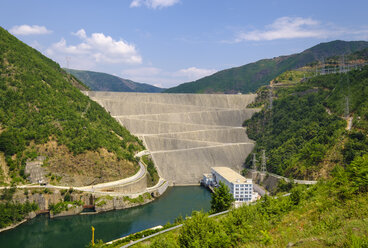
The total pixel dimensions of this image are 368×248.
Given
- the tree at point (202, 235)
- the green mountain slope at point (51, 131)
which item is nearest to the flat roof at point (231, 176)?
the green mountain slope at point (51, 131)

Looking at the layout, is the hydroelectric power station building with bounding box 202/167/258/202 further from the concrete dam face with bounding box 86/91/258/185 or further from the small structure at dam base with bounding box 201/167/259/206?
the concrete dam face with bounding box 86/91/258/185

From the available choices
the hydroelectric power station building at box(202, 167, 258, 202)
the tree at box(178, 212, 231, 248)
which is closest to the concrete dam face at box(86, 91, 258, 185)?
the hydroelectric power station building at box(202, 167, 258, 202)

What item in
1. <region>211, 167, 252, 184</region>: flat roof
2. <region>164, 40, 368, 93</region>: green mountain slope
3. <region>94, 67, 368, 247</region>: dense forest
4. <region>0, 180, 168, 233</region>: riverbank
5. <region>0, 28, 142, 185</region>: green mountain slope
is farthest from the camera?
<region>164, 40, 368, 93</region>: green mountain slope

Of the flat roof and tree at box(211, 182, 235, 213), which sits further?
the flat roof

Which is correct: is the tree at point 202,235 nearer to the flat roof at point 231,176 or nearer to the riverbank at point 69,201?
the riverbank at point 69,201

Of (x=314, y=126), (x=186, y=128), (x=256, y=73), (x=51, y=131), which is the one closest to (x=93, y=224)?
(x=51, y=131)

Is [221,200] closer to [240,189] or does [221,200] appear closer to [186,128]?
[240,189]
